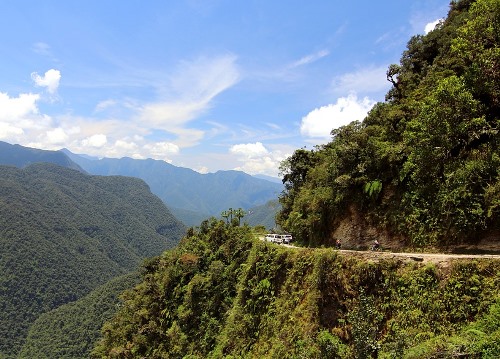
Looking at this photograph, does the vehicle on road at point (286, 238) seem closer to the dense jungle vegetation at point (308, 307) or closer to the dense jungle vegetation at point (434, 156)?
the dense jungle vegetation at point (308, 307)

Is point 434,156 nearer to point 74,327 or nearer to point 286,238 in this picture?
point 286,238

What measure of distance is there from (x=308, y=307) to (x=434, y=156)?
32.3 ft

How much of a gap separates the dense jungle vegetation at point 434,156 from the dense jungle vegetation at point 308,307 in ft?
16.3

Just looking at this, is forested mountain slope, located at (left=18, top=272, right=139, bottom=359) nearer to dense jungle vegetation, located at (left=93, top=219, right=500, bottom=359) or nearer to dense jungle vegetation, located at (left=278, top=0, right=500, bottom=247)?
dense jungle vegetation, located at (left=93, top=219, right=500, bottom=359)

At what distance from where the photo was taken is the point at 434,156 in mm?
17141

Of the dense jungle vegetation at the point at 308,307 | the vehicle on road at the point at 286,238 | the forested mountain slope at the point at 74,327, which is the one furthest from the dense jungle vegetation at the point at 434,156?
the forested mountain slope at the point at 74,327

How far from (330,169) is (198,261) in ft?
52.4

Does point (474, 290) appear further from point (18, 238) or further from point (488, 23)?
point (18, 238)

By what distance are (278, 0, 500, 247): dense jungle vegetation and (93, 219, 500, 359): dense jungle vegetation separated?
4962 millimetres

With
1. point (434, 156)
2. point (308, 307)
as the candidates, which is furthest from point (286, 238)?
point (434, 156)

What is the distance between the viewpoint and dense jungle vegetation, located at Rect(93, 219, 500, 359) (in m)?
10.6

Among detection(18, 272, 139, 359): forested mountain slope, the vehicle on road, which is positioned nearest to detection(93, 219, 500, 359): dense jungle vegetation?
the vehicle on road

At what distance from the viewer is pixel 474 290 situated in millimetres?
10672

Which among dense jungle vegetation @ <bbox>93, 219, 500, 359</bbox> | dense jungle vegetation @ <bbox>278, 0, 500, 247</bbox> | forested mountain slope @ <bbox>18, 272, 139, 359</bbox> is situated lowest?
forested mountain slope @ <bbox>18, 272, 139, 359</bbox>
